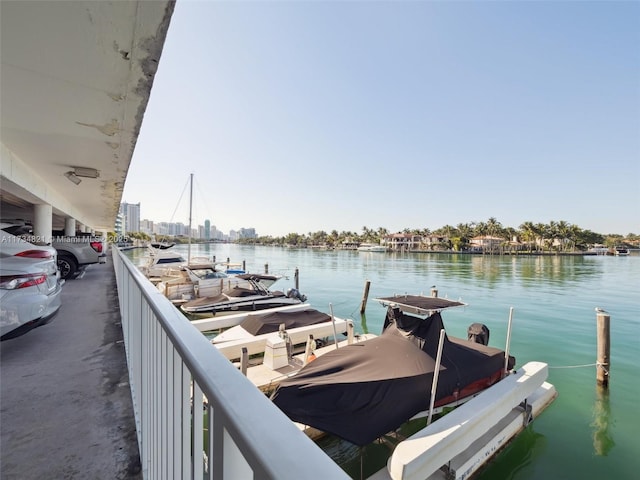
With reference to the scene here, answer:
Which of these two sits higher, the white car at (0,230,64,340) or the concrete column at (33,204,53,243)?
the concrete column at (33,204,53,243)

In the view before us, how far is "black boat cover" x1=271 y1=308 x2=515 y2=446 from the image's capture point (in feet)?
14.2

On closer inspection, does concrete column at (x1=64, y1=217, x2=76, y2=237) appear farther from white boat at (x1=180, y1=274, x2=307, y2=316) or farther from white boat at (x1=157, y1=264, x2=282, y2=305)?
white boat at (x1=180, y1=274, x2=307, y2=316)

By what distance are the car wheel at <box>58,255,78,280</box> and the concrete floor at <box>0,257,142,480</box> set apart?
580cm

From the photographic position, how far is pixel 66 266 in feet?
31.5

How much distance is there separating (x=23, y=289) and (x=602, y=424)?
9.94 m

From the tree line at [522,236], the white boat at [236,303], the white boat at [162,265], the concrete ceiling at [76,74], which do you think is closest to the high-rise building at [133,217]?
the tree line at [522,236]

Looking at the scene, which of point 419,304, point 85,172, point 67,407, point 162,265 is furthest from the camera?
point 162,265

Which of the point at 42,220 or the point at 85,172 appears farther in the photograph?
the point at 42,220

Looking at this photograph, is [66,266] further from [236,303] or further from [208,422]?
[208,422]

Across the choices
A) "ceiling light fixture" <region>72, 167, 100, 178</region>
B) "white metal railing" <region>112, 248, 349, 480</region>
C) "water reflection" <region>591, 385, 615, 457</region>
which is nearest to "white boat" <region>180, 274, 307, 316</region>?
"ceiling light fixture" <region>72, 167, 100, 178</region>

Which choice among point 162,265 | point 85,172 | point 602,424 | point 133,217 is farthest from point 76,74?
point 133,217

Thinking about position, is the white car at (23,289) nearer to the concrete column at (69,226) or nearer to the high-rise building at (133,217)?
the concrete column at (69,226)

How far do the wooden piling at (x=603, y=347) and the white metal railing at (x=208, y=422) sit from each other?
10017 millimetres

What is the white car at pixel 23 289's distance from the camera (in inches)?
131
